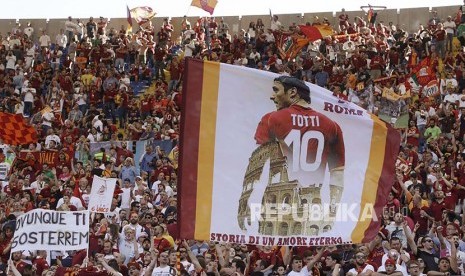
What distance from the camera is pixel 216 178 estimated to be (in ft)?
41.8

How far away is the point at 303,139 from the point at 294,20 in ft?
96.0

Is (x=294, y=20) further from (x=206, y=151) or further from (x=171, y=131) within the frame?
(x=206, y=151)

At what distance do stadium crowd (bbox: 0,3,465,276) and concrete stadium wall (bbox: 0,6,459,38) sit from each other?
433mm

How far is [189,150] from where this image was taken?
41.7 feet

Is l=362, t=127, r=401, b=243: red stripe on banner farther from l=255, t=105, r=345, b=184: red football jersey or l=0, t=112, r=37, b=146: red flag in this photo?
l=0, t=112, r=37, b=146: red flag

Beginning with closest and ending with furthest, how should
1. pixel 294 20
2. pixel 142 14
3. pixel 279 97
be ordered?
1. pixel 279 97
2. pixel 142 14
3. pixel 294 20

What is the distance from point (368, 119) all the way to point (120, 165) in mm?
13780

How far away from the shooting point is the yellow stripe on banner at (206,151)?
499 inches

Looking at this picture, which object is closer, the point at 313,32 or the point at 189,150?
the point at 189,150

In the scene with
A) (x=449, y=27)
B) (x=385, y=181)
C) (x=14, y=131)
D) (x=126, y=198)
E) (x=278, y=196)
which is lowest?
(x=278, y=196)

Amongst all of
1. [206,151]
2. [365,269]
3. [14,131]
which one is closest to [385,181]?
[206,151]

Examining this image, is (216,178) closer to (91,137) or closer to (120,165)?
(120,165)

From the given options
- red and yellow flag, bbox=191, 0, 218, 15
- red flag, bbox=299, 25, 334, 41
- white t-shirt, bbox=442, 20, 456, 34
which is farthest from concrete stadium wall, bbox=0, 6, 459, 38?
red flag, bbox=299, 25, 334, 41

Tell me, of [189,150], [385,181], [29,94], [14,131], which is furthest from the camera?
[29,94]
